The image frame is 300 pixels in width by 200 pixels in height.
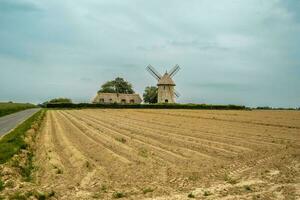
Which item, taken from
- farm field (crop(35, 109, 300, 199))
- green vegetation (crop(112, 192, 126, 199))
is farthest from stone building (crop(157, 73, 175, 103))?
green vegetation (crop(112, 192, 126, 199))

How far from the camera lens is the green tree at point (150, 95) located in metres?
130

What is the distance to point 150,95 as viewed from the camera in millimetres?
130625

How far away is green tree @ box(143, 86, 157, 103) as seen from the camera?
425 ft

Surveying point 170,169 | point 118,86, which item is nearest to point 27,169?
point 170,169

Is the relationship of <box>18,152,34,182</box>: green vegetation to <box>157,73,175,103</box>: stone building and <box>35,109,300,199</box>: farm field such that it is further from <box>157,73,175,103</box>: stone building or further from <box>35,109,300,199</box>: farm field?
<box>157,73,175,103</box>: stone building

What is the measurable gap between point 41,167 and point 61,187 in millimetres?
3495

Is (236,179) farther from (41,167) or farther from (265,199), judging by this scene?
(41,167)

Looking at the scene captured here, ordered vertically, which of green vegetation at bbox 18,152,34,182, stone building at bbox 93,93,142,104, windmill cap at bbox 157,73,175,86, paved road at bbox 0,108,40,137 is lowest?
green vegetation at bbox 18,152,34,182

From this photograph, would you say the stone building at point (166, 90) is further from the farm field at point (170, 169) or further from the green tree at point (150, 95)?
the farm field at point (170, 169)

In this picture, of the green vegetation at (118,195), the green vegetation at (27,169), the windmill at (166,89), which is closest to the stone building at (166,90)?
the windmill at (166,89)

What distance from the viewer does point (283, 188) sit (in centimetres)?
1074

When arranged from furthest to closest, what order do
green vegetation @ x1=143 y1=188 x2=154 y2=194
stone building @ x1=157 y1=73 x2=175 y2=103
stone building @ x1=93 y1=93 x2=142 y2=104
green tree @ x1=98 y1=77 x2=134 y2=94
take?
1. green tree @ x1=98 y1=77 x2=134 y2=94
2. stone building @ x1=93 y1=93 x2=142 y2=104
3. stone building @ x1=157 y1=73 x2=175 y2=103
4. green vegetation @ x1=143 y1=188 x2=154 y2=194

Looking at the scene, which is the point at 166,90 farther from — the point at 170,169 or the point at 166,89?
the point at 170,169

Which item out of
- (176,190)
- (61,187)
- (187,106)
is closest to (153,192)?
(176,190)
